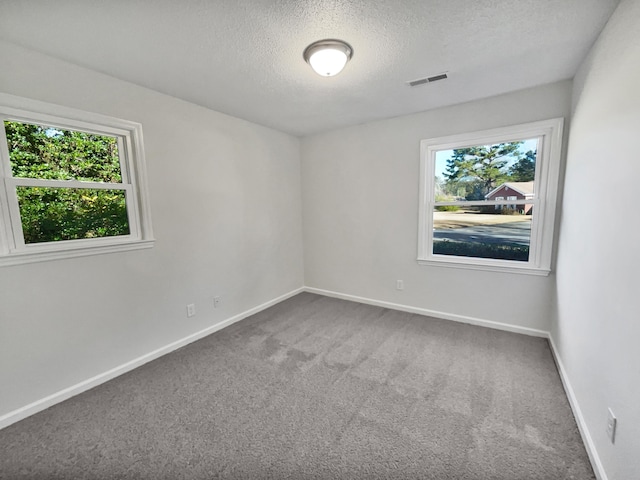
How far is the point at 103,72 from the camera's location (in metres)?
2.08

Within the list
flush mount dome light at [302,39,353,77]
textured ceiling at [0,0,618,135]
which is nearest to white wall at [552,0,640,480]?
textured ceiling at [0,0,618,135]

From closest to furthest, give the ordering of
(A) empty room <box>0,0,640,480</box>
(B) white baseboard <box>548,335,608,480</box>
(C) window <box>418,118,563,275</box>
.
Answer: (B) white baseboard <box>548,335,608,480</box>
(A) empty room <box>0,0,640,480</box>
(C) window <box>418,118,563,275</box>

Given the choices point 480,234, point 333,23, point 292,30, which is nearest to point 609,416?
point 480,234

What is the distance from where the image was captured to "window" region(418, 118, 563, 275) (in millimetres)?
2574

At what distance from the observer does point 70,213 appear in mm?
2059

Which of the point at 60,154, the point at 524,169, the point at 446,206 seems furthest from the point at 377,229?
the point at 60,154

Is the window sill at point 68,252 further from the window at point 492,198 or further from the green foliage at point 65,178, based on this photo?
the window at point 492,198

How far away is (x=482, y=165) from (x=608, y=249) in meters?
1.74

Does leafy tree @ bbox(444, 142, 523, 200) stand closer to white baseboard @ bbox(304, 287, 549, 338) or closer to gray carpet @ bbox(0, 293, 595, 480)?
white baseboard @ bbox(304, 287, 549, 338)

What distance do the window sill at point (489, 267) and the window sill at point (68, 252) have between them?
9.95 ft

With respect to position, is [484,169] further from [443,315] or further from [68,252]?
[68,252]

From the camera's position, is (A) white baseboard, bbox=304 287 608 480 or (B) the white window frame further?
(B) the white window frame

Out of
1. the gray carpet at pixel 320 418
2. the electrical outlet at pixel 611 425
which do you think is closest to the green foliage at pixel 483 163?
the gray carpet at pixel 320 418

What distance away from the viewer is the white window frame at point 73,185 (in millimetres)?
1736
